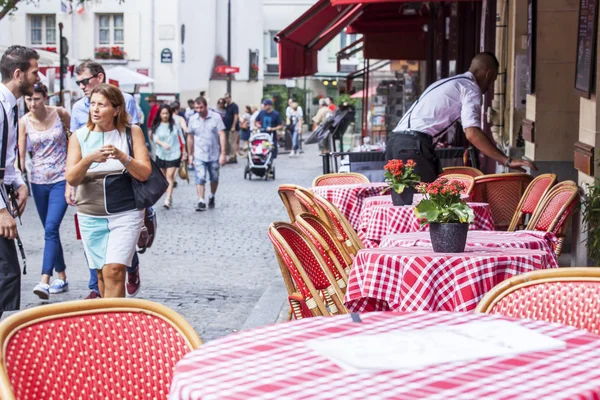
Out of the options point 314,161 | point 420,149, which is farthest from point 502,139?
point 314,161

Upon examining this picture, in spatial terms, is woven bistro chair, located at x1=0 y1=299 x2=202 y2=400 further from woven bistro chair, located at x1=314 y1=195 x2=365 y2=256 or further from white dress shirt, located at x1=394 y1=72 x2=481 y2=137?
white dress shirt, located at x1=394 y1=72 x2=481 y2=137

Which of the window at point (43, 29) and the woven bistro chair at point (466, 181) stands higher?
the window at point (43, 29)

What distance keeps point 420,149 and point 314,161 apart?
26.2m

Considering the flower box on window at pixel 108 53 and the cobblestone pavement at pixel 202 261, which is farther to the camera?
the flower box on window at pixel 108 53

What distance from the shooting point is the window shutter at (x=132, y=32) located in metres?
45.7

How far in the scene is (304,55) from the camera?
51.9ft

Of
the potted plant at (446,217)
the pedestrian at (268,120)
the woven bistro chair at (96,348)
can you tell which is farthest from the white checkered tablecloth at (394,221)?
the pedestrian at (268,120)

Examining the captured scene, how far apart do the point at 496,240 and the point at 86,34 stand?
40.8 metres

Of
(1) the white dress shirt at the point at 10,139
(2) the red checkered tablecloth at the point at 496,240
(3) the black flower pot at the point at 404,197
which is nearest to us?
(2) the red checkered tablecloth at the point at 496,240

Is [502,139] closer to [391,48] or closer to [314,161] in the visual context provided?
[391,48]

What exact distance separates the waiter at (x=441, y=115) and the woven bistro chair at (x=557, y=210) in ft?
4.93

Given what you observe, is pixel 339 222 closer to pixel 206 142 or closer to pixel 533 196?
pixel 533 196

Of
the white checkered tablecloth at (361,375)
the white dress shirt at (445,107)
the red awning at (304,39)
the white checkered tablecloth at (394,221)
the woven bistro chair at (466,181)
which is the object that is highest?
the red awning at (304,39)

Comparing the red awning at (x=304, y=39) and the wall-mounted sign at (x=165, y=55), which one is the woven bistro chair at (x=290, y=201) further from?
the wall-mounted sign at (x=165, y=55)
